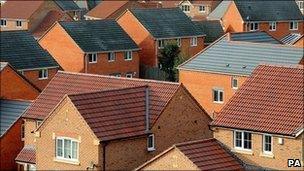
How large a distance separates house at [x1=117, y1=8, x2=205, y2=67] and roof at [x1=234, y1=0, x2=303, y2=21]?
11.1 m

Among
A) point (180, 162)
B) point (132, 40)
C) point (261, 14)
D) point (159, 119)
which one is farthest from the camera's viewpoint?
point (261, 14)

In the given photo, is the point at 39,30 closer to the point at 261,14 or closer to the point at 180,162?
the point at 261,14

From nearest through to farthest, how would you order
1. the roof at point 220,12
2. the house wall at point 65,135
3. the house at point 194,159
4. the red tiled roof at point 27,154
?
the house at point 194,159, the house wall at point 65,135, the red tiled roof at point 27,154, the roof at point 220,12

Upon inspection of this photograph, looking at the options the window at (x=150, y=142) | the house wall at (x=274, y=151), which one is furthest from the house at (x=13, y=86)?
the house wall at (x=274, y=151)

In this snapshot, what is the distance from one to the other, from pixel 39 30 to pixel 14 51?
123 ft

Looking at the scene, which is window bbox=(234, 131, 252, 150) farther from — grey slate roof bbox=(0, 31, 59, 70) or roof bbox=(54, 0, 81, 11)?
roof bbox=(54, 0, 81, 11)

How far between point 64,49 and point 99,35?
3506mm

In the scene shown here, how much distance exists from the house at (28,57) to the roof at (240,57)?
1143cm

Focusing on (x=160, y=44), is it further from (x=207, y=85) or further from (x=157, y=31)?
(x=207, y=85)

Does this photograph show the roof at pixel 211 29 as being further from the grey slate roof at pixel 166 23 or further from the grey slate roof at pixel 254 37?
the grey slate roof at pixel 254 37

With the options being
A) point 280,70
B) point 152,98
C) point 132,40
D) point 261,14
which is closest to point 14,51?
point 132,40

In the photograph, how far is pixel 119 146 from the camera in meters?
44.7

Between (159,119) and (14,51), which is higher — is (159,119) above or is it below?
below

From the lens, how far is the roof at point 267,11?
346 feet
